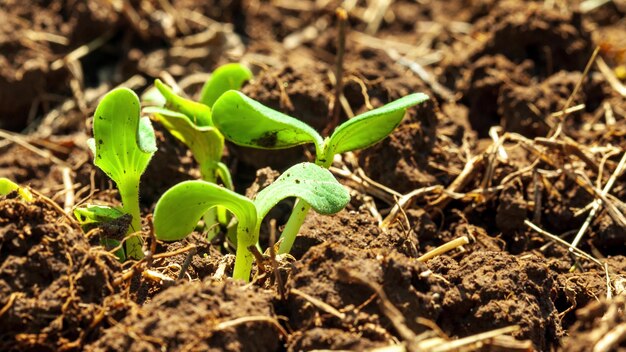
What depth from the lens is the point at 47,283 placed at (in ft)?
5.35

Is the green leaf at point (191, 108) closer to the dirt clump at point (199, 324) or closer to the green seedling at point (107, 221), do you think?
the green seedling at point (107, 221)

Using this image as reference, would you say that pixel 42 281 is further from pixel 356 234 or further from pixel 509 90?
pixel 509 90

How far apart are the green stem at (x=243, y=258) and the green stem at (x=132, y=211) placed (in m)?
0.28

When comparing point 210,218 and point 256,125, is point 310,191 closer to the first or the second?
point 256,125

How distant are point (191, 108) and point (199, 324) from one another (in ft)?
2.56

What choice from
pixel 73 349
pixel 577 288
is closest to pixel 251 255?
pixel 73 349

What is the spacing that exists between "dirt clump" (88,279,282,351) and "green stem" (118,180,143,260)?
317 millimetres

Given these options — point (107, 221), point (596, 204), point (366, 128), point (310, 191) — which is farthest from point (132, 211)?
point (596, 204)

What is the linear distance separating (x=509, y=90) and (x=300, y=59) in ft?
3.27

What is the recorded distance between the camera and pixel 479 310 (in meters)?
1.74

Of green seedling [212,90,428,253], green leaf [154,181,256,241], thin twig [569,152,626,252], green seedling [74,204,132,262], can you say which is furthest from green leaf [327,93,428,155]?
thin twig [569,152,626,252]

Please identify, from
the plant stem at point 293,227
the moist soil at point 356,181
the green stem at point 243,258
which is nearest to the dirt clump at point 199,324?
the moist soil at point 356,181

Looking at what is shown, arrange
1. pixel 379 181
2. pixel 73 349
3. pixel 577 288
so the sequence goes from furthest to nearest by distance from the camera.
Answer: pixel 379 181 → pixel 577 288 → pixel 73 349

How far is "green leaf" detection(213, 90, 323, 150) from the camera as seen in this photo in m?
1.88
